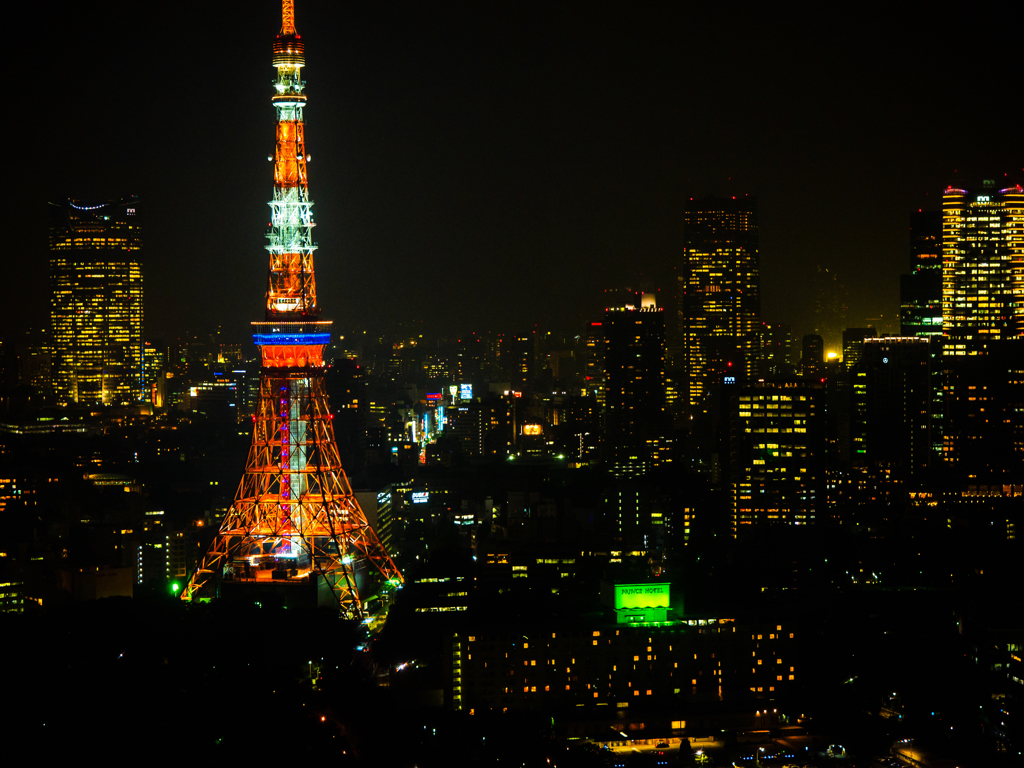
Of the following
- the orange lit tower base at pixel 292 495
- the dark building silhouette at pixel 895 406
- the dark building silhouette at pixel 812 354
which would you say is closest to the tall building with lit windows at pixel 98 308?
the dark building silhouette at pixel 895 406

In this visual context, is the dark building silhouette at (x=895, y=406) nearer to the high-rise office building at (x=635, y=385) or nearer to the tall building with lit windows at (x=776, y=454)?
the tall building with lit windows at (x=776, y=454)

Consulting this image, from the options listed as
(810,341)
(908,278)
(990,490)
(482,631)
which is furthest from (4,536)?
(810,341)

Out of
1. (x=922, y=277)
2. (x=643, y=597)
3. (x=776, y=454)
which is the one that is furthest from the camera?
(x=922, y=277)

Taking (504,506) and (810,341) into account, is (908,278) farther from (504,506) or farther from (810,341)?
(504,506)

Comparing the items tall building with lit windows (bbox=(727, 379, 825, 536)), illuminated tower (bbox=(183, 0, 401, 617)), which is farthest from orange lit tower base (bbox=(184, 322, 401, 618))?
tall building with lit windows (bbox=(727, 379, 825, 536))

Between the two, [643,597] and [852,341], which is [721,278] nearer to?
[852,341]

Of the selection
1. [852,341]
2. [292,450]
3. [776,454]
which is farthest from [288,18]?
[852,341]

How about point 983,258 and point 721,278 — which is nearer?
point 983,258

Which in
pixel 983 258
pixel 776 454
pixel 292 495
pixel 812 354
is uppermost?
pixel 983 258
